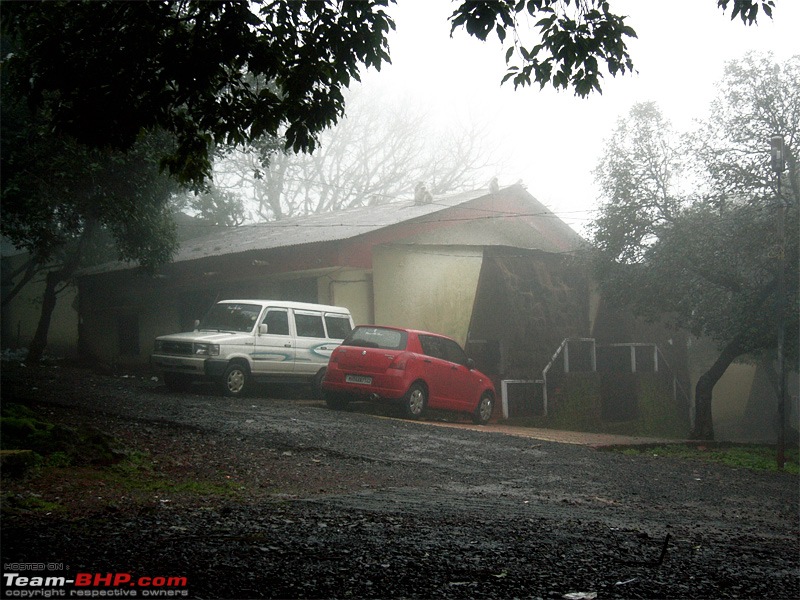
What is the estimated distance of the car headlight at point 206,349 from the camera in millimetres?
16078

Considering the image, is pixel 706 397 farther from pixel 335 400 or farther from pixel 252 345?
pixel 252 345

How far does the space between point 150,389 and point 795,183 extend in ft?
46.5

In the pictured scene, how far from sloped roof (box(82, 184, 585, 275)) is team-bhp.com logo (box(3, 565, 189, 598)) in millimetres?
16645

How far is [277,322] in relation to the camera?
17.5 metres

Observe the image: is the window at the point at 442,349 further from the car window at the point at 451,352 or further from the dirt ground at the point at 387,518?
the dirt ground at the point at 387,518

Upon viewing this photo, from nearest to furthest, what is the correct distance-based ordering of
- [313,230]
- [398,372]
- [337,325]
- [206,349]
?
[398,372]
[206,349]
[337,325]
[313,230]

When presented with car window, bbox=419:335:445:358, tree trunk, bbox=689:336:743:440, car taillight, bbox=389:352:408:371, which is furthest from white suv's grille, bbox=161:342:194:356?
tree trunk, bbox=689:336:743:440

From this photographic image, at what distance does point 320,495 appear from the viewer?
756 cm

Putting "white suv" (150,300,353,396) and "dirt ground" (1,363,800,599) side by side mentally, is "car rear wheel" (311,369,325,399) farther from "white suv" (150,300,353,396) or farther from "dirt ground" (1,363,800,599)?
"dirt ground" (1,363,800,599)

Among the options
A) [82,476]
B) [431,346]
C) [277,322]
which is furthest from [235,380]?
[82,476]

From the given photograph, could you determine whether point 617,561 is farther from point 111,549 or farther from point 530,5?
point 530,5

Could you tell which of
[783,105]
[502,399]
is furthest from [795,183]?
[502,399]

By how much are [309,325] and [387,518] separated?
12.1 m

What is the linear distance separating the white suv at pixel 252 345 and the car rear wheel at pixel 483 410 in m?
3.65
